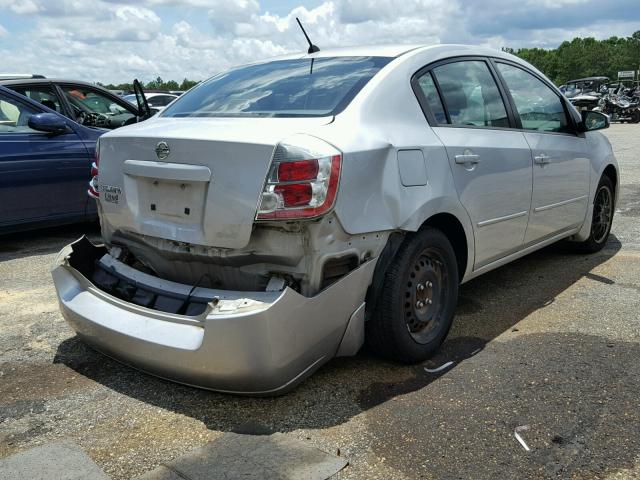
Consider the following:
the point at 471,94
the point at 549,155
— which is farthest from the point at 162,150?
the point at 549,155

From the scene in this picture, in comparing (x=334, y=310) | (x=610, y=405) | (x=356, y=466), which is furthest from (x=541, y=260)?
(x=356, y=466)

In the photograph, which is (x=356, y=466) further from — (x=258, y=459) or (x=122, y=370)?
(x=122, y=370)

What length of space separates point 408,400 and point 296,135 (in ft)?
4.43

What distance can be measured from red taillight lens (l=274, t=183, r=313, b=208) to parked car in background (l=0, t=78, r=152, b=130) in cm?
429

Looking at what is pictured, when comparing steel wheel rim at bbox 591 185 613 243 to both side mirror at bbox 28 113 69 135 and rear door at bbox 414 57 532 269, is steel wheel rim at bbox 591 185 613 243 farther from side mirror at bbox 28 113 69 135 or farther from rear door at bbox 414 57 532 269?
side mirror at bbox 28 113 69 135

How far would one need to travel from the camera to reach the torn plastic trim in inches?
111

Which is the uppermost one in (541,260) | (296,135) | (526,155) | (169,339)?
(296,135)

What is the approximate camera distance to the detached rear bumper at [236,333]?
2725mm

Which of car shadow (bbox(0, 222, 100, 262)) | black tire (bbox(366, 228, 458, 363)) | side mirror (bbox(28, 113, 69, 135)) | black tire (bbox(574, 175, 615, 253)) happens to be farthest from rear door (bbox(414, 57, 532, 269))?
car shadow (bbox(0, 222, 100, 262))

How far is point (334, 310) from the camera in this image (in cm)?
296

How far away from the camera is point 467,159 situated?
3629mm

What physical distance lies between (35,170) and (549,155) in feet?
14.7

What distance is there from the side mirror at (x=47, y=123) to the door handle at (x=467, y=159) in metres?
4.18

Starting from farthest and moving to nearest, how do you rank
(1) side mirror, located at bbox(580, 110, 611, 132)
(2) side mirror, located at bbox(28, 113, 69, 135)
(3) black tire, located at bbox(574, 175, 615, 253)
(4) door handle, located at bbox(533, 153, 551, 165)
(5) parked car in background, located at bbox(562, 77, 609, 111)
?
(5) parked car in background, located at bbox(562, 77, 609, 111) → (2) side mirror, located at bbox(28, 113, 69, 135) → (3) black tire, located at bbox(574, 175, 615, 253) → (1) side mirror, located at bbox(580, 110, 611, 132) → (4) door handle, located at bbox(533, 153, 551, 165)
